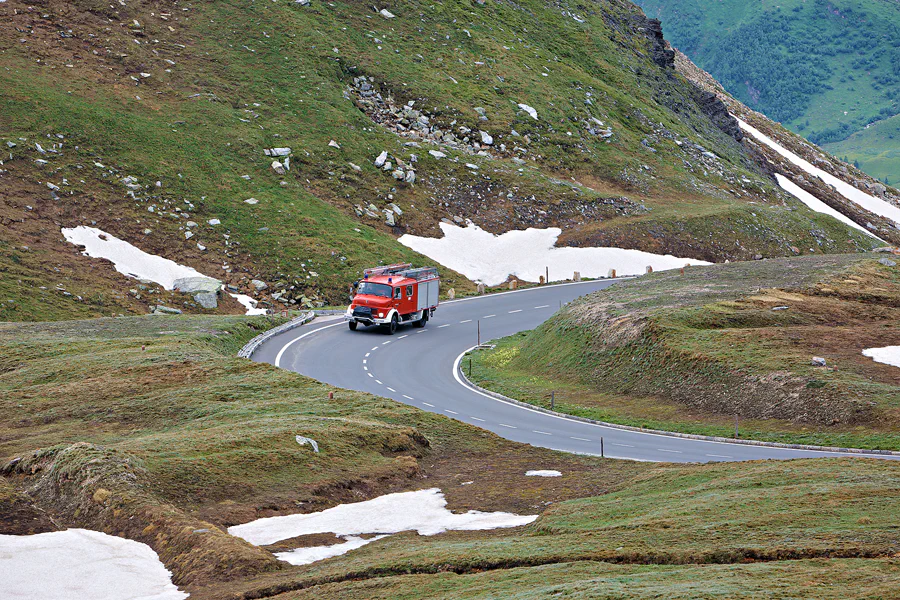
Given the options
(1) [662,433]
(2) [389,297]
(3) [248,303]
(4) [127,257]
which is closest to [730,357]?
(1) [662,433]

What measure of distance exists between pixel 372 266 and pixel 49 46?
1427 inches

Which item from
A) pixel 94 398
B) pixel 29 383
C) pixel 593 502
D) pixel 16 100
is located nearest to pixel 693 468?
pixel 593 502

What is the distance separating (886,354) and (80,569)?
33.2 m

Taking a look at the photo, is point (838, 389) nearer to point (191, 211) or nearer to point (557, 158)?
point (191, 211)

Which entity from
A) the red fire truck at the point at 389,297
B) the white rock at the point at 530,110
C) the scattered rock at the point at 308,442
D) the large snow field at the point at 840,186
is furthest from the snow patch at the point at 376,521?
the large snow field at the point at 840,186

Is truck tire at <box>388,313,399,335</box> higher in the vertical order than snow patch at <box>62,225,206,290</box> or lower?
lower

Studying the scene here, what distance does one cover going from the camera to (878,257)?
56281 millimetres

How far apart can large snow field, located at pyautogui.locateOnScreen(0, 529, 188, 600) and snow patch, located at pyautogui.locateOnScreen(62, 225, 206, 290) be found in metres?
39.5

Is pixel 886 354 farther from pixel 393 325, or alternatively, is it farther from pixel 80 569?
pixel 80 569

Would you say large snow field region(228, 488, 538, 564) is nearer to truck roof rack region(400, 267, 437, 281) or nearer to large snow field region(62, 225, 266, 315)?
truck roof rack region(400, 267, 437, 281)

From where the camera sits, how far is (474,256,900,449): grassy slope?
3428 centimetres

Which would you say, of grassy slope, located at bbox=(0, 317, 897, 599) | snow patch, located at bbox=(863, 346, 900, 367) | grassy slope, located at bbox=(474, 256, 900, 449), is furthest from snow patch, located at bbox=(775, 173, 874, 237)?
grassy slope, located at bbox=(0, 317, 897, 599)

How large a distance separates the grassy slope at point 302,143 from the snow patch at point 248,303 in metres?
0.95

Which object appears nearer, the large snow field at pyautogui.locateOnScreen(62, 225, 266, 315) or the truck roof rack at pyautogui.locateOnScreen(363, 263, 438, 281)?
the truck roof rack at pyautogui.locateOnScreen(363, 263, 438, 281)
